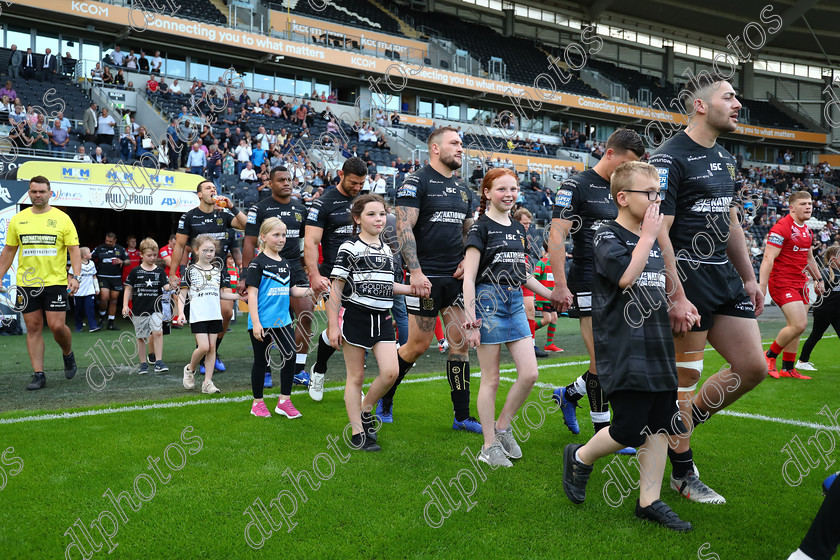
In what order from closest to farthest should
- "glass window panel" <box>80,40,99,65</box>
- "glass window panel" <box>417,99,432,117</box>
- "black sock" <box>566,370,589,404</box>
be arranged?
"black sock" <box>566,370,589,404</box> → "glass window panel" <box>80,40,99,65</box> → "glass window panel" <box>417,99,432,117</box>

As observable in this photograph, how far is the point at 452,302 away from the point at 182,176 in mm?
11242

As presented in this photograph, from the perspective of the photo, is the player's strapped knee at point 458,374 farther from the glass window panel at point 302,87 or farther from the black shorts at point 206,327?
the glass window panel at point 302,87

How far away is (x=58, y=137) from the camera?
52.0 feet

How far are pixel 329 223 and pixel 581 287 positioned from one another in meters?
2.56

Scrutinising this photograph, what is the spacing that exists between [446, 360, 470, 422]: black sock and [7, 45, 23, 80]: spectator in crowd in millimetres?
22251

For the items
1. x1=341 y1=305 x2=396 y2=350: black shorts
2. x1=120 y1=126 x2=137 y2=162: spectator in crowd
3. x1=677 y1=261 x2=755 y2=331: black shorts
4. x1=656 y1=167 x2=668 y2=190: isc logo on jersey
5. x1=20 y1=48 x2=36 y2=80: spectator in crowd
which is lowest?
x1=341 y1=305 x2=396 y2=350: black shorts

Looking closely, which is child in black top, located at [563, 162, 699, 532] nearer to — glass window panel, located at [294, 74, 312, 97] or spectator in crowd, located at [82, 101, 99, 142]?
spectator in crowd, located at [82, 101, 99, 142]

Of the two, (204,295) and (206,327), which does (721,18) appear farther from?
(206,327)

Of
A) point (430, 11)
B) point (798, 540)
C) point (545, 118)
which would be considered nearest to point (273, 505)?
point (798, 540)

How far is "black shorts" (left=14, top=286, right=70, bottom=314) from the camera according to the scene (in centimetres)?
657

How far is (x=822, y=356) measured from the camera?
9992 mm

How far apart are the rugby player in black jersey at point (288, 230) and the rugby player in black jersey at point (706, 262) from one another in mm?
4134

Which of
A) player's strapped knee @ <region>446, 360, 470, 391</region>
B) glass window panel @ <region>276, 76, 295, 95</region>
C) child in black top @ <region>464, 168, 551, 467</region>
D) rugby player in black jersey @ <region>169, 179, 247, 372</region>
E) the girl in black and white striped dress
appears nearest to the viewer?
child in black top @ <region>464, 168, 551, 467</region>

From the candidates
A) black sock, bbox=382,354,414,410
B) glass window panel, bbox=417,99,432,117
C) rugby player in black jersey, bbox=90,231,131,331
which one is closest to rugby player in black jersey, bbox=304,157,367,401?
black sock, bbox=382,354,414,410
